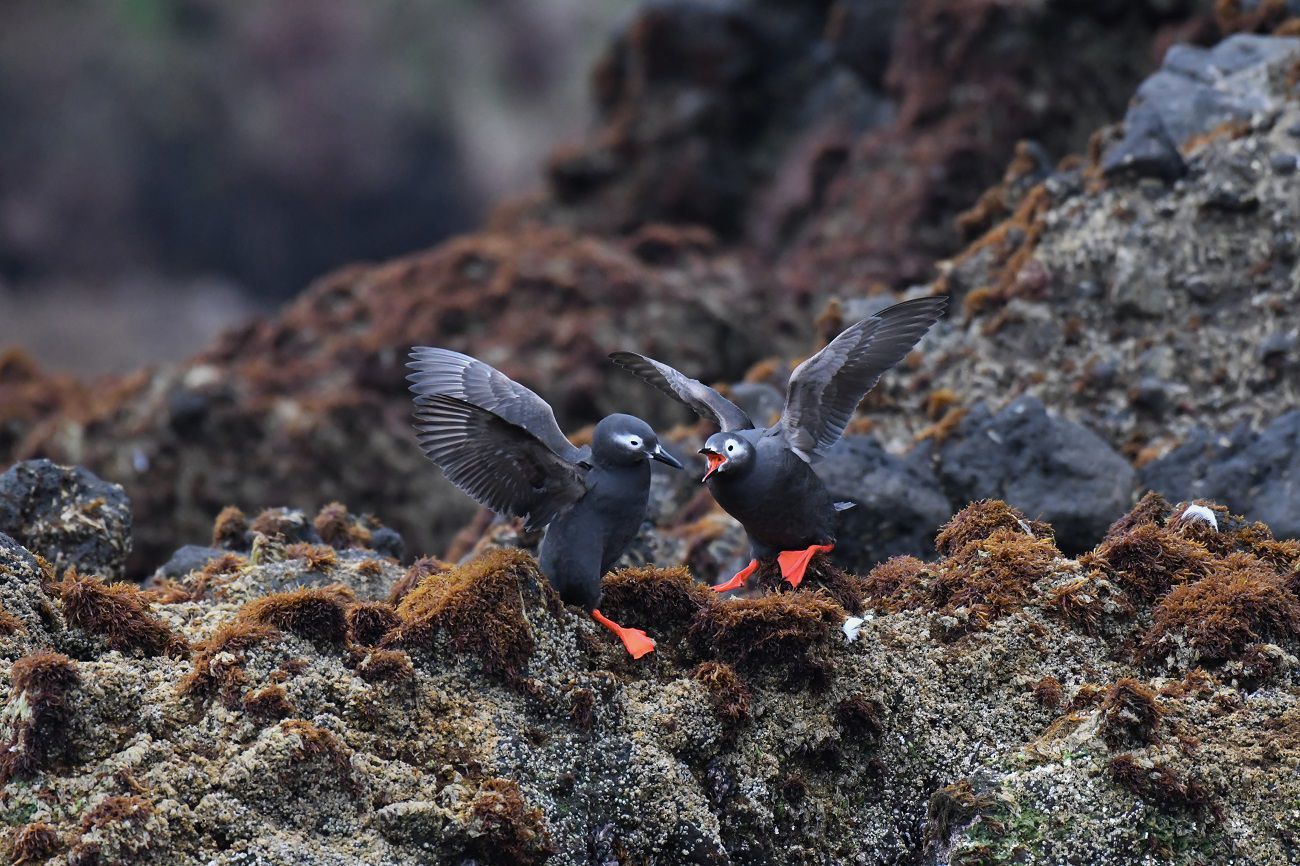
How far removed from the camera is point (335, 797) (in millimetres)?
7320

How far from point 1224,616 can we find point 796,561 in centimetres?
252

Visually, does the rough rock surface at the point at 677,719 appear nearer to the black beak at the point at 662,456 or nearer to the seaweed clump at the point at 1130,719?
the seaweed clump at the point at 1130,719

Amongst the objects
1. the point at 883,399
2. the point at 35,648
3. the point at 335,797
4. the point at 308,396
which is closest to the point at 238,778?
the point at 335,797

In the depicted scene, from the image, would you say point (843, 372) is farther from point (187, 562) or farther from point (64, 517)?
point (64, 517)

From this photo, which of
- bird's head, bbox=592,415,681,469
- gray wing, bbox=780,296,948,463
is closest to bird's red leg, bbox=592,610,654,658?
bird's head, bbox=592,415,681,469

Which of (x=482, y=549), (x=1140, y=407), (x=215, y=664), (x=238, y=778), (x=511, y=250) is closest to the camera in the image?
(x=238, y=778)

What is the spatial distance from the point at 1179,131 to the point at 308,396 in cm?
1104

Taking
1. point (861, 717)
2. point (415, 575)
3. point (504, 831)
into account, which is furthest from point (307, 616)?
point (861, 717)

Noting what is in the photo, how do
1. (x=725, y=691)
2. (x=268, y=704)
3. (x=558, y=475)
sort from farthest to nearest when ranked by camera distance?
1. (x=558, y=475)
2. (x=725, y=691)
3. (x=268, y=704)

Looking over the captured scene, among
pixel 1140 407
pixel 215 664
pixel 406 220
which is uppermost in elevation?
pixel 215 664

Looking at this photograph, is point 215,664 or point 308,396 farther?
point 308,396

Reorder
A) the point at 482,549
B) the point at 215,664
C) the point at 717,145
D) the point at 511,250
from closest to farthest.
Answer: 1. the point at 215,664
2. the point at 482,549
3. the point at 511,250
4. the point at 717,145

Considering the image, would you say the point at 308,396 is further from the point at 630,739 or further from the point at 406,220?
the point at 406,220

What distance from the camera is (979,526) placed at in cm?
951
